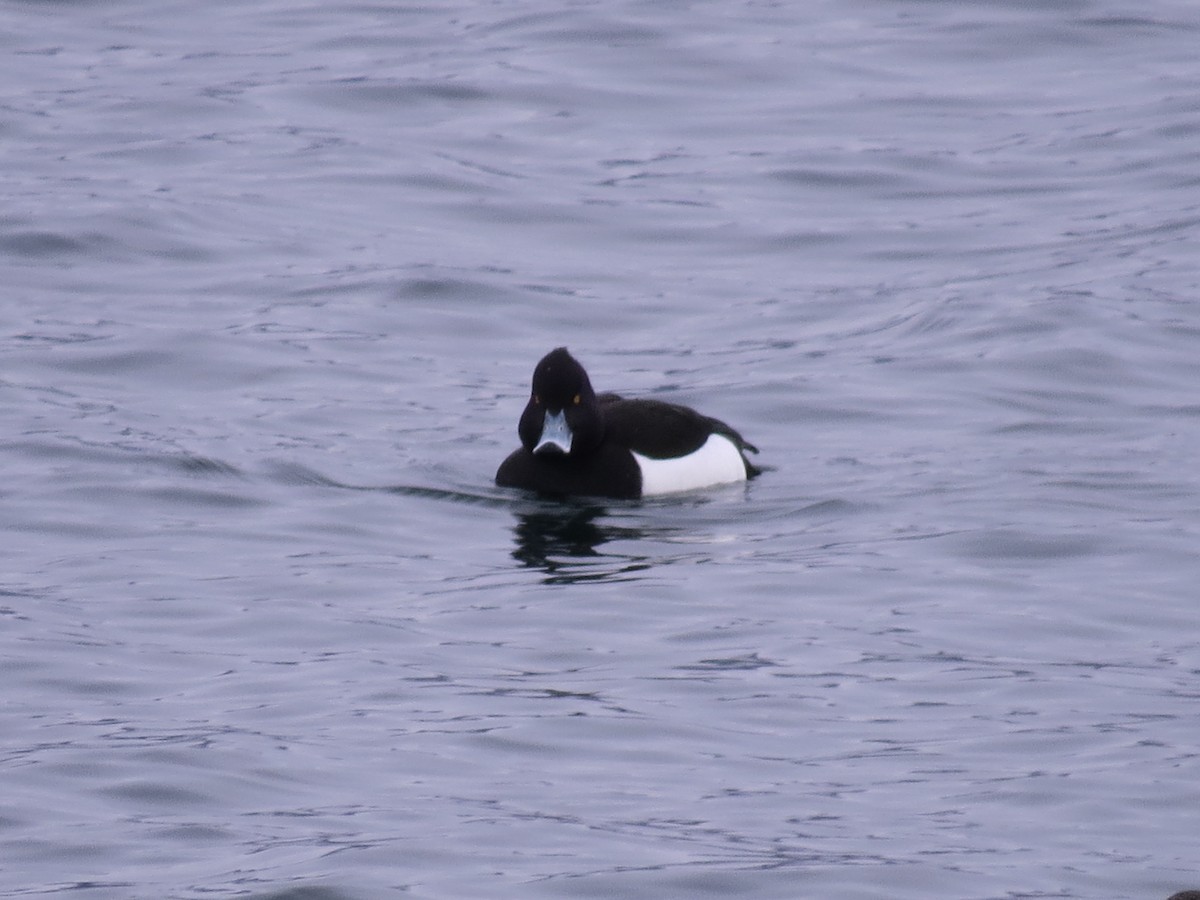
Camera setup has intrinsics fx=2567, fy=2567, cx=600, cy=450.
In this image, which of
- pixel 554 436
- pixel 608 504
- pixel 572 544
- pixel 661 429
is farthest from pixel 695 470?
pixel 572 544

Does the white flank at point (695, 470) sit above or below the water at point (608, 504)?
below

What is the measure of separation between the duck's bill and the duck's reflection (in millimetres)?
282

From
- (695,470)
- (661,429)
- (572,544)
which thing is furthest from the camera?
(661,429)

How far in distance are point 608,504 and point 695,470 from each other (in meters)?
0.45

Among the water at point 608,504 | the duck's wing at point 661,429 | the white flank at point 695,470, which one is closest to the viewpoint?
the water at point 608,504

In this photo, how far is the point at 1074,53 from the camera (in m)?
23.5

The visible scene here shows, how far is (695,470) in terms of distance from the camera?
12.2 metres

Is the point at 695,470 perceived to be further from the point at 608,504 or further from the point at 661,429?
the point at 608,504

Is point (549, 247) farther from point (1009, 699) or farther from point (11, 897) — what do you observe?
point (11, 897)

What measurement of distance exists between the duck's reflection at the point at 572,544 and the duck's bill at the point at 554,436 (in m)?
0.28

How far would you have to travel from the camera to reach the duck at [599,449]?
12117 millimetres

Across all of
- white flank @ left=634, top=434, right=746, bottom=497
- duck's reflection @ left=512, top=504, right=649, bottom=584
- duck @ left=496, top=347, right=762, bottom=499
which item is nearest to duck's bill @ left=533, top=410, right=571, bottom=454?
duck @ left=496, top=347, right=762, bottom=499

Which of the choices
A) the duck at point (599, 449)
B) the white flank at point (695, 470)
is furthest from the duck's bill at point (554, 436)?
the white flank at point (695, 470)

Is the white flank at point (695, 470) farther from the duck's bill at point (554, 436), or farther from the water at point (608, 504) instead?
the duck's bill at point (554, 436)
